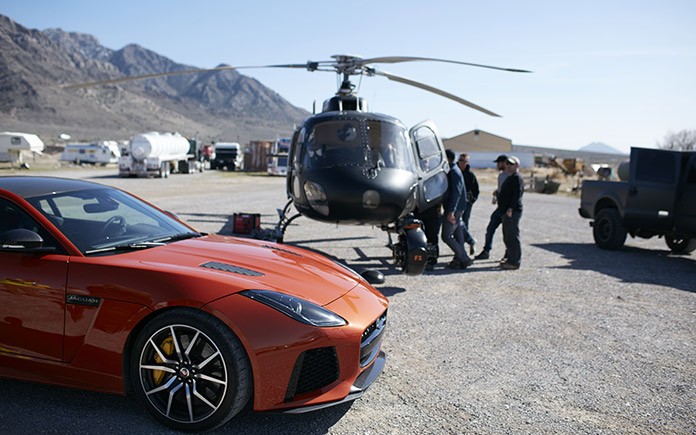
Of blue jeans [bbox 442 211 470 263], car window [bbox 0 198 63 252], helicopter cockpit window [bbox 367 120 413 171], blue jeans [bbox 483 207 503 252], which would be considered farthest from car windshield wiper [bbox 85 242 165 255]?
blue jeans [bbox 483 207 503 252]

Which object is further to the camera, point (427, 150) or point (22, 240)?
point (427, 150)

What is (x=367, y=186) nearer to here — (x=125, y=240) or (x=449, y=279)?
(x=449, y=279)

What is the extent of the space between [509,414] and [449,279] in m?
4.40

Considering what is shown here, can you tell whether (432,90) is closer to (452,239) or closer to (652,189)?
(452,239)

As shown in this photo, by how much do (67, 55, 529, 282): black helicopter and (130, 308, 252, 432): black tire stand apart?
418cm

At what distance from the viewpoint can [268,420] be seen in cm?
361

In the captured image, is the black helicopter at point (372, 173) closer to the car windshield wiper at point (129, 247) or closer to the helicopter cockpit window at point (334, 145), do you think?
the helicopter cockpit window at point (334, 145)

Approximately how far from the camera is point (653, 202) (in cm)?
1091

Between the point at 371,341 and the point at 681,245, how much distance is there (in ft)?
34.1

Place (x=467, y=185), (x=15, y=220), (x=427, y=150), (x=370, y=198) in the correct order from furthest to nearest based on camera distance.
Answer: (x=467, y=185)
(x=427, y=150)
(x=370, y=198)
(x=15, y=220)

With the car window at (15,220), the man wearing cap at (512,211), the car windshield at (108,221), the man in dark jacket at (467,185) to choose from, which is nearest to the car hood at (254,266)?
the car windshield at (108,221)

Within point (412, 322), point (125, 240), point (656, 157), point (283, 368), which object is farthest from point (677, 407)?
point (656, 157)

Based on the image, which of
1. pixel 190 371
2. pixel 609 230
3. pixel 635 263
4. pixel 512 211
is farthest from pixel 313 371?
pixel 609 230

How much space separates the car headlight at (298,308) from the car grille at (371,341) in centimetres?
23
